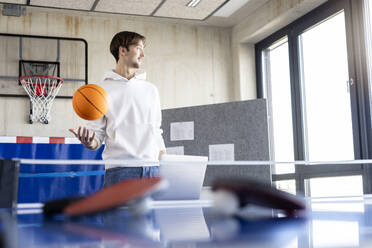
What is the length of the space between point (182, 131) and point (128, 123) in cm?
128

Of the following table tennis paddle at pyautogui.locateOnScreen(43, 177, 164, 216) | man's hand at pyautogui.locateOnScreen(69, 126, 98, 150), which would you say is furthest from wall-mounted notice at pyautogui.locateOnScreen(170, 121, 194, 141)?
table tennis paddle at pyautogui.locateOnScreen(43, 177, 164, 216)

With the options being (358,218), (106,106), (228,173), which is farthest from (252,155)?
(358,218)

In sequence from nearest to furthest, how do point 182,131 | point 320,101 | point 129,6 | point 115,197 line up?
1. point 115,197
2. point 182,131
3. point 320,101
4. point 129,6

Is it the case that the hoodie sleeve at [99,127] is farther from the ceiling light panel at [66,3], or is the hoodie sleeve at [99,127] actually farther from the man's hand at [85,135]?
the ceiling light panel at [66,3]

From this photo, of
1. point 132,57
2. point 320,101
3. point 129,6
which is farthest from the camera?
point 129,6

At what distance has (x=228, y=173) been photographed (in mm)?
2809

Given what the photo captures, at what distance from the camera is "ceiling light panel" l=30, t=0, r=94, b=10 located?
3.62m

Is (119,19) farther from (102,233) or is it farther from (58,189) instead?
(102,233)

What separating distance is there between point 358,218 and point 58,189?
2764 mm

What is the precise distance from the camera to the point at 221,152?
2.87m

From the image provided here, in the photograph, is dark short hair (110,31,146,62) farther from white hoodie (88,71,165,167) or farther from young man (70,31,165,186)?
white hoodie (88,71,165,167)

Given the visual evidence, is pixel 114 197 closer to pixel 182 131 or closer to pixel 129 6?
pixel 182 131

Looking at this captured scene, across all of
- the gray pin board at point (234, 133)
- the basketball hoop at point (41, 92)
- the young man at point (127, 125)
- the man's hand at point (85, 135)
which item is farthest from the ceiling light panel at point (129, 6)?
the man's hand at point (85, 135)

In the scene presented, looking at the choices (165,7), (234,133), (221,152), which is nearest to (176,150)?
(221,152)
